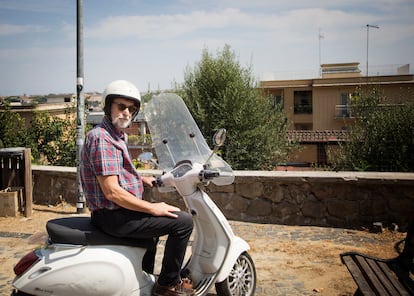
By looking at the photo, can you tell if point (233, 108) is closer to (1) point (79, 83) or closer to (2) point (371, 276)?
(1) point (79, 83)

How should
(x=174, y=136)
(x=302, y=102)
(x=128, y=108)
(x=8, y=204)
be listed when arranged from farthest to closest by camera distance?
(x=302, y=102) < (x=8, y=204) < (x=174, y=136) < (x=128, y=108)

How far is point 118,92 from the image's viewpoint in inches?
110

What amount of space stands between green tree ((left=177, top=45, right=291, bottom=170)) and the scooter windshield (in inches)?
320

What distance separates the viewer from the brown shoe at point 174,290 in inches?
114

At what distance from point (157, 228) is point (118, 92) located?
0.93 meters

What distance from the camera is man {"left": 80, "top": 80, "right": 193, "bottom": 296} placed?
2.65 metres

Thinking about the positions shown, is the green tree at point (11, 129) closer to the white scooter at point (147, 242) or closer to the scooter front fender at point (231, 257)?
the white scooter at point (147, 242)

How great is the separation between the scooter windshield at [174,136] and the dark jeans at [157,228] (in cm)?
60

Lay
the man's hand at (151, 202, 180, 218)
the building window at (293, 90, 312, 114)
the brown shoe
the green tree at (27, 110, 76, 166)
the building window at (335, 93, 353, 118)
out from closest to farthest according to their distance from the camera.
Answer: the man's hand at (151, 202, 180, 218) < the brown shoe < the green tree at (27, 110, 76, 166) < the building window at (335, 93, 353, 118) < the building window at (293, 90, 312, 114)

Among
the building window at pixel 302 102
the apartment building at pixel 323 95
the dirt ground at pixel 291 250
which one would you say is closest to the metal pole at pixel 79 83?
the dirt ground at pixel 291 250

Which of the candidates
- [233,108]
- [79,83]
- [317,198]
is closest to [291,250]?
[317,198]

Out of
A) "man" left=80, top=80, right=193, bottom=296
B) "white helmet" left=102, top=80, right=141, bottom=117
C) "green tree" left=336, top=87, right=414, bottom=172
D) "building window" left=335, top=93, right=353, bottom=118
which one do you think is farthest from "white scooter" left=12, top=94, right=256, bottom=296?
"building window" left=335, top=93, right=353, bottom=118

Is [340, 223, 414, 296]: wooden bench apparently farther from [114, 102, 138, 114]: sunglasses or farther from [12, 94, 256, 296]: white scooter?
[114, 102, 138, 114]: sunglasses

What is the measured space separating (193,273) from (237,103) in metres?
9.64
